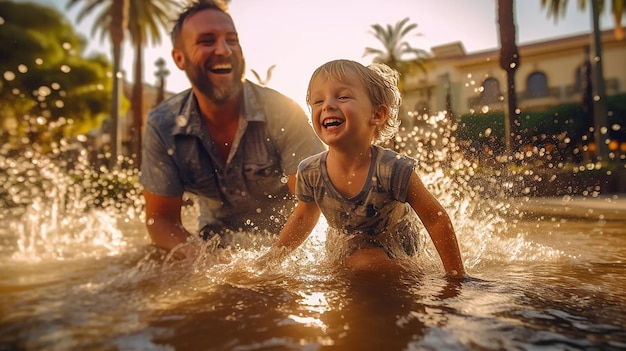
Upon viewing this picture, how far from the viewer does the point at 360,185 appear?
2975 millimetres

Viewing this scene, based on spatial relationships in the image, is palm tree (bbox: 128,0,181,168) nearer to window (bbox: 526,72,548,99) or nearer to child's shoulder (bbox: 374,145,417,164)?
child's shoulder (bbox: 374,145,417,164)

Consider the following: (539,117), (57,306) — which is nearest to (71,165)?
(57,306)

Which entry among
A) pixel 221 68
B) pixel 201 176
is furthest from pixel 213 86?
pixel 201 176

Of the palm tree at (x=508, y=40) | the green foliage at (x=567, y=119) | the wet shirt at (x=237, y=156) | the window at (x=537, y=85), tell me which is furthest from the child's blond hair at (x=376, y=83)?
the window at (x=537, y=85)

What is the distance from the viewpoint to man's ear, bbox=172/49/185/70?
3.88 metres

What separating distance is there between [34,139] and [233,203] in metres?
21.9

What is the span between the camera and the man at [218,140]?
3674 mm

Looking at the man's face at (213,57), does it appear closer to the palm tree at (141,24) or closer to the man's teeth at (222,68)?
the man's teeth at (222,68)

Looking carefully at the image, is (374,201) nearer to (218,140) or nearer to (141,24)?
(218,140)

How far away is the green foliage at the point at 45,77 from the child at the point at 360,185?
63.6ft

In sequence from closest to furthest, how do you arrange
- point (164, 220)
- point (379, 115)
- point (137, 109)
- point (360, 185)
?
point (360, 185), point (379, 115), point (164, 220), point (137, 109)

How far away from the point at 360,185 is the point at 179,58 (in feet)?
6.12

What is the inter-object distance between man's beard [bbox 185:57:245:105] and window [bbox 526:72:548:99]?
36.4 meters

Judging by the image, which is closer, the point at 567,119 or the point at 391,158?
the point at 391,158
